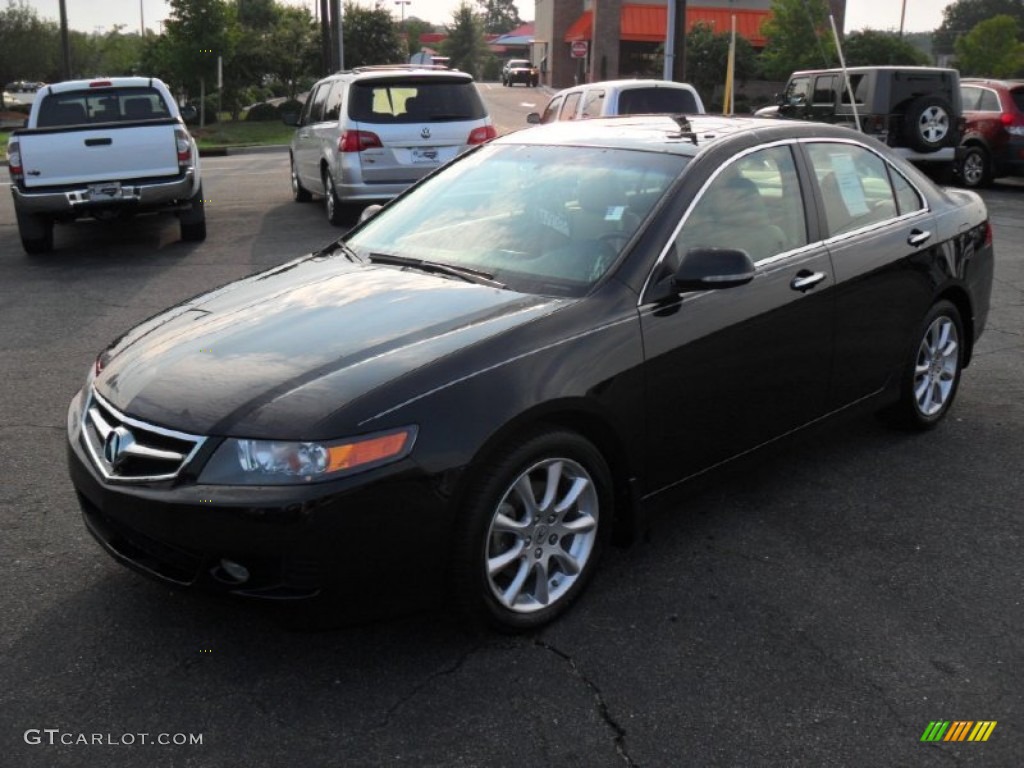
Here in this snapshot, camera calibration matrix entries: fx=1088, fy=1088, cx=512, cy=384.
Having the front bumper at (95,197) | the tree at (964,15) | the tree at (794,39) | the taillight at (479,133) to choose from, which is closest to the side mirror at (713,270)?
the front bumper at (95,197)

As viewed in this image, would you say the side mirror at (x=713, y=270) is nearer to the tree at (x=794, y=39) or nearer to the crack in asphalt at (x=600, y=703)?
the crack in asphalt at (x=600, y=703)

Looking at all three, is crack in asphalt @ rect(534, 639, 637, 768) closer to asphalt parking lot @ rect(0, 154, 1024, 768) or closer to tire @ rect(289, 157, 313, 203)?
asphalt parking lot @ rect(0, 154, 1024, 768)

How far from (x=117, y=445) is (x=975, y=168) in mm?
16438

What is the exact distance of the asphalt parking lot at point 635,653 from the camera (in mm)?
2941

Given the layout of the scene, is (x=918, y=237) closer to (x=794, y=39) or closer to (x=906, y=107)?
(x=906, y=107)

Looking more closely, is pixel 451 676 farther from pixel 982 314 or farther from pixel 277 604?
pixel 982 314

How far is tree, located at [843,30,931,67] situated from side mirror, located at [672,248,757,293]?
43183 millimetres

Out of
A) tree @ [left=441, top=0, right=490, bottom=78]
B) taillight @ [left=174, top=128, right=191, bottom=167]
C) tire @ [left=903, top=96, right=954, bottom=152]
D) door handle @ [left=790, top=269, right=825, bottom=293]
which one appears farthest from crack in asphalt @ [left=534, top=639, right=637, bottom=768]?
tree @ [left=441, top=0, right=490, bottom=78]

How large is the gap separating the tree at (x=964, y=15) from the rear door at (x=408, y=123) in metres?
105

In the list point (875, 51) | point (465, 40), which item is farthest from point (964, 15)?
point (875, 51)

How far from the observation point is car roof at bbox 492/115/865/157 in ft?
14.4

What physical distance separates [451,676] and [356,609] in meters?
0.38

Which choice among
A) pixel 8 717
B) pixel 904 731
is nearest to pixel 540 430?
pixel 904 731

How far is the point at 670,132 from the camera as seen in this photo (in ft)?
15.0
